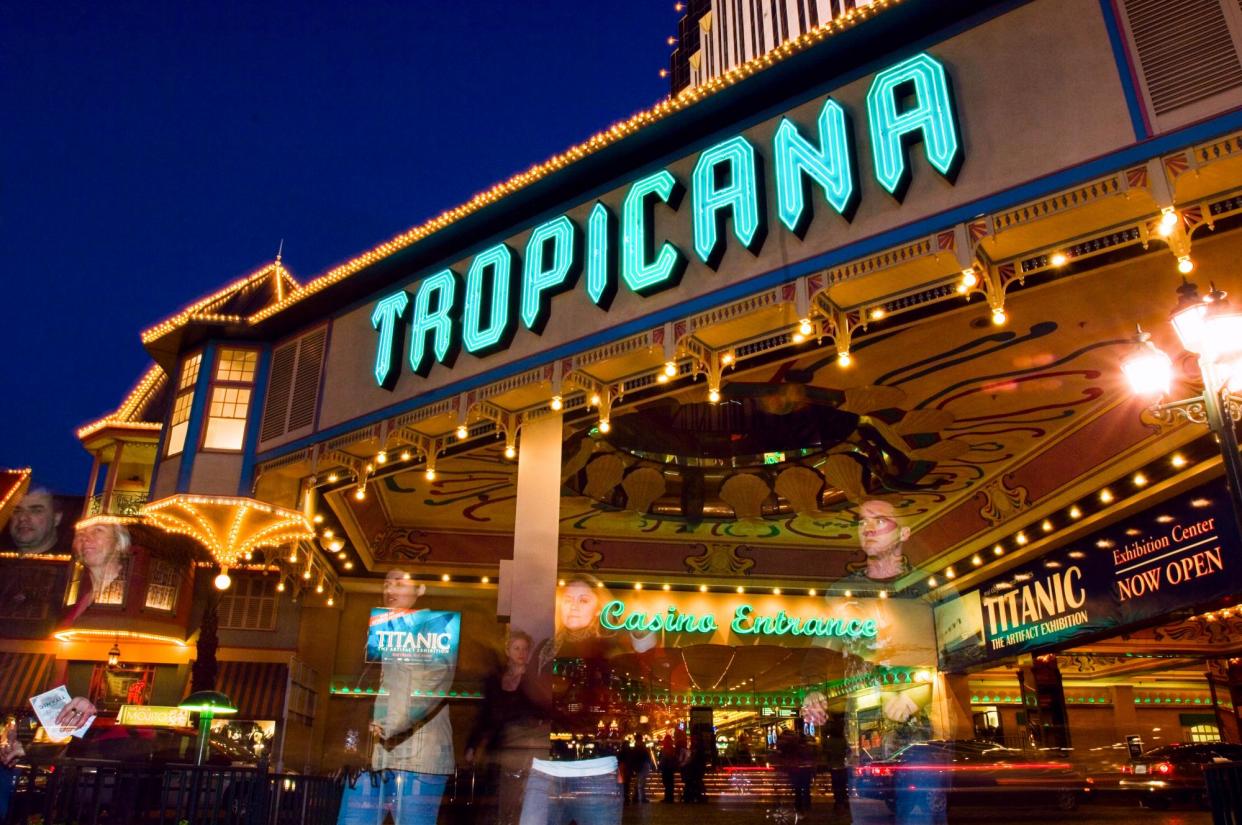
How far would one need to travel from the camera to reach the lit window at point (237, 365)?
14.2 meters

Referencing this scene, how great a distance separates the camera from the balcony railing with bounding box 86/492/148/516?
2425 centimetres

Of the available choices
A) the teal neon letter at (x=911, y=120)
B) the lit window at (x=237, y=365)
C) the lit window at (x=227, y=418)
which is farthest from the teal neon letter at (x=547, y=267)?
the lit window at (x=237, y=365)

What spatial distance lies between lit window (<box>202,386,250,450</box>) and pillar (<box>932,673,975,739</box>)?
1667 centimetres

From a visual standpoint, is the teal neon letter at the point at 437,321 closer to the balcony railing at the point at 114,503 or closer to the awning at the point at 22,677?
the balcony railing at the point at 114,503

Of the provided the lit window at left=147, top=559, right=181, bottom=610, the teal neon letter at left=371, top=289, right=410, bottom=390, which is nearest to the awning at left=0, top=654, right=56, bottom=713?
the lit window at left=147, top=559, right=181, bottom=610

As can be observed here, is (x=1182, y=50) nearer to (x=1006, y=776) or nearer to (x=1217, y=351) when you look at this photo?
(x=1217, y=351)

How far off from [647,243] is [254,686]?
62.6ft

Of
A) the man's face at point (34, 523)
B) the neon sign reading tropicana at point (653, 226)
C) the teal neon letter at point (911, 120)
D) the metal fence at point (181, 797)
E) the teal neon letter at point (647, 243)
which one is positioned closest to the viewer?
the metal fence at point (181, 797)

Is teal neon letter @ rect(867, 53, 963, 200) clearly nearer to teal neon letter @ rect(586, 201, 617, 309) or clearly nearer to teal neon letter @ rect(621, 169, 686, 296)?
teal neon letter @ rect(621, 169, 686, 296)

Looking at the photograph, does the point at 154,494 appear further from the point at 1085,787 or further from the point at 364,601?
the point at 1085,787

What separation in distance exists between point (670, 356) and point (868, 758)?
14.6 ft

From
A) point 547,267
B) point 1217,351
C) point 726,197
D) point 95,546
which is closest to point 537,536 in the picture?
point 547,267

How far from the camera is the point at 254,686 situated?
74.4 feet

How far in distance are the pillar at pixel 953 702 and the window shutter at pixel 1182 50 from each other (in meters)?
16.9
